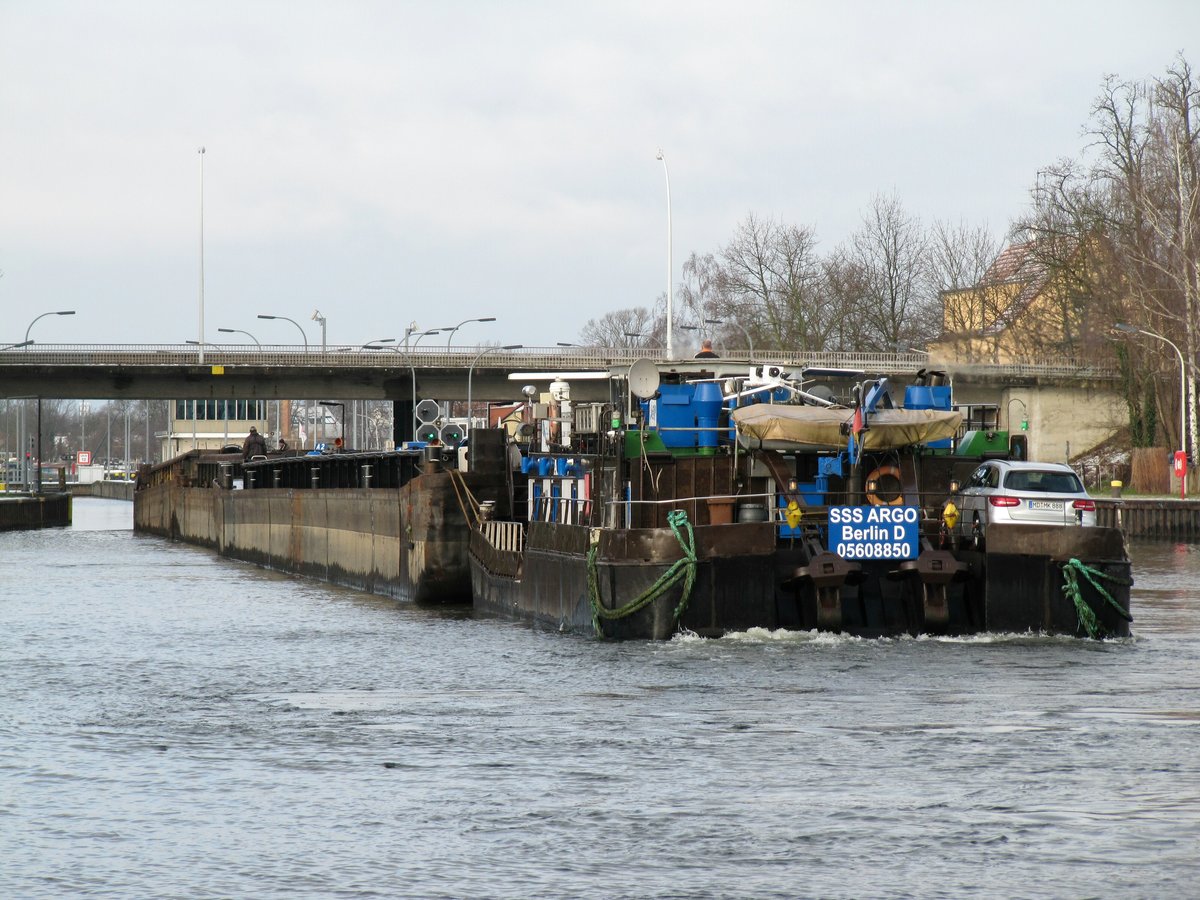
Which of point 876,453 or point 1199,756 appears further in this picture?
point 876,453

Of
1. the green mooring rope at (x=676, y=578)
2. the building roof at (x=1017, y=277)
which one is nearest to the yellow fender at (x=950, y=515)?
the green mooring rope at (x=676, y=578)

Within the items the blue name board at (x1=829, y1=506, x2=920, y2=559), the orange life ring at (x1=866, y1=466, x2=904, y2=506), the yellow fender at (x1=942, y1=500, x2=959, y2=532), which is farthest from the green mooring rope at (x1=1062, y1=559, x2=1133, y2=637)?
the orange life ring at (x1=866, y1=466, x2=904, y2=506)

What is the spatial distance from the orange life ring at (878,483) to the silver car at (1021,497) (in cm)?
123

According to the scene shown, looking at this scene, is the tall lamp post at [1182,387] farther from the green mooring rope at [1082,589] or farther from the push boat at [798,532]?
the green mooring rope at [1082,589]

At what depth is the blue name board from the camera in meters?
23.6

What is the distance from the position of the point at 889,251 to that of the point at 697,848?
83.2m

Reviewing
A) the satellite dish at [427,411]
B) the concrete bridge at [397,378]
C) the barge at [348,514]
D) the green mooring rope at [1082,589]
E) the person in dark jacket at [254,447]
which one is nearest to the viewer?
the green mooring rope at [1082,589]

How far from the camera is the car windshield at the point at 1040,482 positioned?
27250 millimetres

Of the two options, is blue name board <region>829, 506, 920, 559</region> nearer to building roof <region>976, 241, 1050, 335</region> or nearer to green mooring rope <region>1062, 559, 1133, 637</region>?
green mooring rope <region>1062, 559, 1133, 637</region>

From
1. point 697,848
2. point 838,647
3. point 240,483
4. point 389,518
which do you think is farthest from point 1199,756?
point 240,483

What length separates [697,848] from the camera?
44.2 ft

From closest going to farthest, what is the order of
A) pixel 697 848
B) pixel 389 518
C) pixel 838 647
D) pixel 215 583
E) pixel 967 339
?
pixel 697 848 < pixel 838 647 < pixel 389 518 < pixel 215 583 < pixel 967 339

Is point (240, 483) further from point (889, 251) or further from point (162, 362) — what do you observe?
point (889, 251)

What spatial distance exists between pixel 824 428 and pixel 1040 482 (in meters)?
4.95
